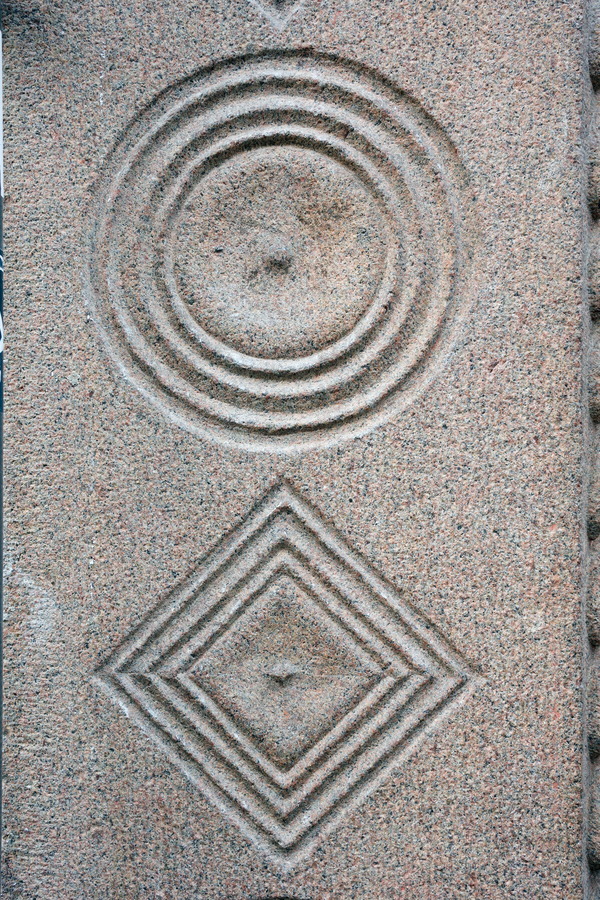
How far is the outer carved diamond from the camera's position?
1.53 m

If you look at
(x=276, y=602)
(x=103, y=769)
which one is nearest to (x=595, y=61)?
(x=276, y=602)

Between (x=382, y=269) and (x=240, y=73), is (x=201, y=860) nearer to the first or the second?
(x=382, y=269)

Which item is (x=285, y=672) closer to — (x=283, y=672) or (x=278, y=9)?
(x=283, y=672)

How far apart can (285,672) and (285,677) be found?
0.04 feet

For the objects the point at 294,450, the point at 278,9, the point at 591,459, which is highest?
the point at 278,9

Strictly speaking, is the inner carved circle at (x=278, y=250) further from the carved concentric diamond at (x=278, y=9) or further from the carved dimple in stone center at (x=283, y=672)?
the carved dimple in stone center at (x=283, y=672)

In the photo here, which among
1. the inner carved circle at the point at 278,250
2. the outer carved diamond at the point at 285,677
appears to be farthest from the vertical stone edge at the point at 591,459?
the inner carved circle at the point at 278,250

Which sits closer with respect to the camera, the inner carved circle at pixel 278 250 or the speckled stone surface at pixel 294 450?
the speckled stone surface at pixel 294 450

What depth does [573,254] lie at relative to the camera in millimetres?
1559

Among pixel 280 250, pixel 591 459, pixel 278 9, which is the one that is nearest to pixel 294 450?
pixel 280 250

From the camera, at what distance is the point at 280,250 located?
1629 millimetres

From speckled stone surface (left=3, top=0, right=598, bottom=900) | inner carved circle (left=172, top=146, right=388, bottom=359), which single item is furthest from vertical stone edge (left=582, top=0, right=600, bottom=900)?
inner carved circle (left=172, top=146, right=388, bottom=359)

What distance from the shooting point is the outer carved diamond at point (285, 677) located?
1.53m

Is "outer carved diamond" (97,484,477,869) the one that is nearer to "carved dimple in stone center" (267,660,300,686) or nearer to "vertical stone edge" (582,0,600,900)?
"carved dimple in stone center" (267,660,300,686)
